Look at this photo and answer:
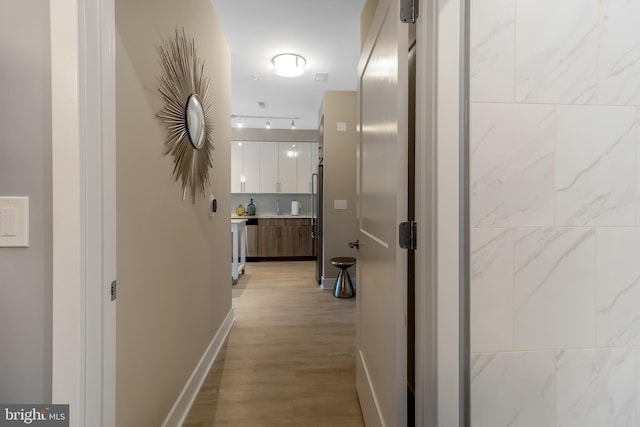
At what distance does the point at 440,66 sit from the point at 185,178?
1364mm

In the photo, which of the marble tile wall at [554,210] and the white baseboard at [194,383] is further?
the white baseboard at [194,383]

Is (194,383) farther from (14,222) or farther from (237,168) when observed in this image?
(237,168)

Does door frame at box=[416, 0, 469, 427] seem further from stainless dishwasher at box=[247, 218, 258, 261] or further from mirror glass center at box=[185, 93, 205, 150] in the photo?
stainless dishwasher at box=[247, 218, 258, 261]

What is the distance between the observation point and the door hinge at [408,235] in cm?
95

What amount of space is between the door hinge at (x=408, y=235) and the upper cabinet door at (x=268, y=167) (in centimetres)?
511

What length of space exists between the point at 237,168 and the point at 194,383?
4.66 meters

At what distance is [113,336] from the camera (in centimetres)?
80

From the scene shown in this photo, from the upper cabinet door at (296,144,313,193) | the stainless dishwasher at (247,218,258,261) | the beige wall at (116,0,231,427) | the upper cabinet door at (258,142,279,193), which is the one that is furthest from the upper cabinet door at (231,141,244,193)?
the beige wall at (116,0,231,427)

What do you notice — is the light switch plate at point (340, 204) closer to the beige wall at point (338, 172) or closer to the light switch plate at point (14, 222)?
the beige wall at point (338, 172)

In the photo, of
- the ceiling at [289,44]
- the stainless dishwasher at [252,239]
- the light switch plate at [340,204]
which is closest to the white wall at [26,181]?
the ceiling at [289,44]

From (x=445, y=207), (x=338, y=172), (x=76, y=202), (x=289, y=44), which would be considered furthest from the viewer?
(x=338, y=172)

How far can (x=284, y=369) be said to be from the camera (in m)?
1.99

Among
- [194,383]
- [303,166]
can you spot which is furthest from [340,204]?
[194,383]

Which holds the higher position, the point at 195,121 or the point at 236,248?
the point at 195,121
